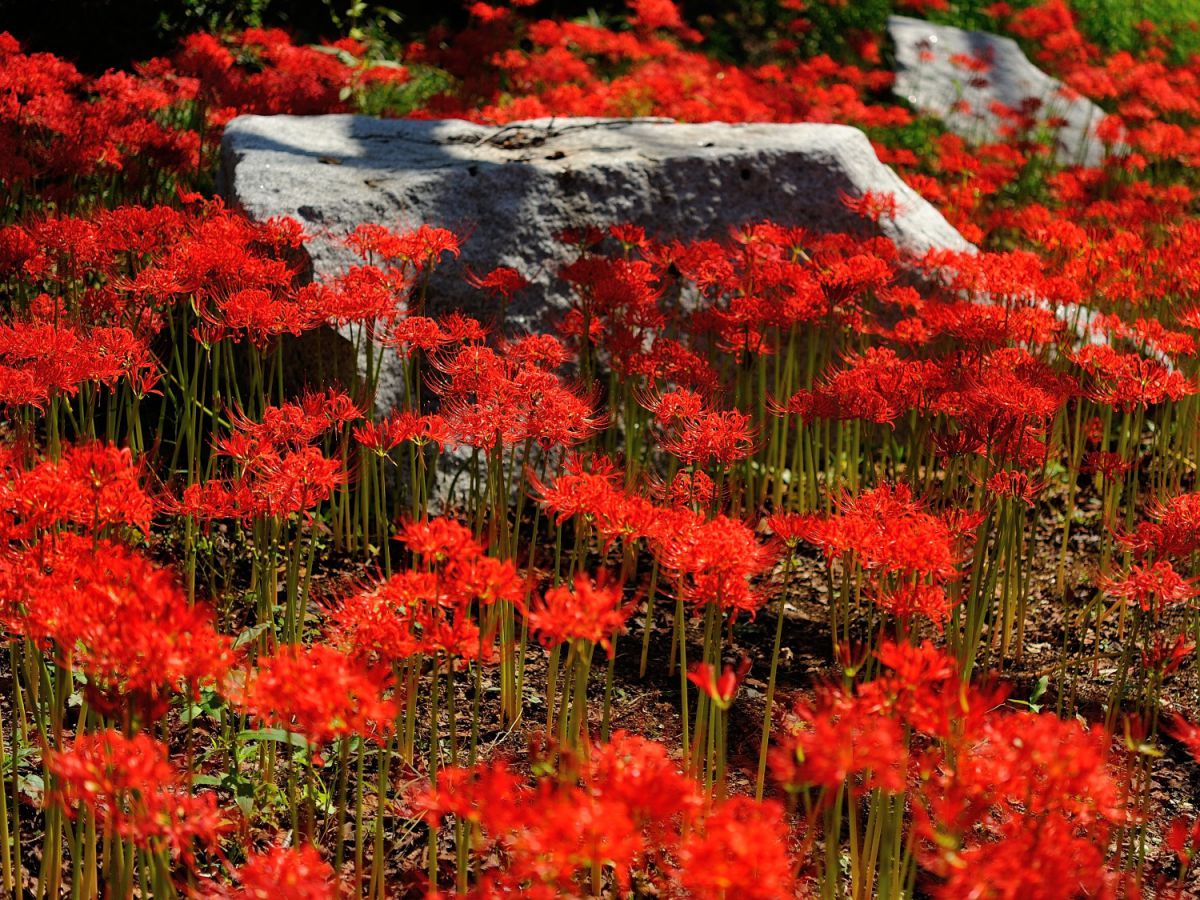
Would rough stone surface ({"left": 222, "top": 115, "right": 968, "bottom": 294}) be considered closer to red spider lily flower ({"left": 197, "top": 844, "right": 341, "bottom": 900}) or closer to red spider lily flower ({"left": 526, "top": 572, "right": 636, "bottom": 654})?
red spider lily flower ({"left": 526, "top": 572, "right": 636, "bottom": 654})

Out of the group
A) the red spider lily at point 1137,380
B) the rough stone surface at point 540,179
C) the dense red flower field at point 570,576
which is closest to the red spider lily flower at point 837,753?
the dense red flower field at point 570,576

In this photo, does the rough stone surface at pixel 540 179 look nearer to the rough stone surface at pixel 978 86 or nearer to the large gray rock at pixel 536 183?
the large gray rock at pixel 536 183

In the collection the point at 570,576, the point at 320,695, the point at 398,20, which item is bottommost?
the point at 570,576

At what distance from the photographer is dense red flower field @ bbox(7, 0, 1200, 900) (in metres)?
1.70

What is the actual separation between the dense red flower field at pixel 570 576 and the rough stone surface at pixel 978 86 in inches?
155

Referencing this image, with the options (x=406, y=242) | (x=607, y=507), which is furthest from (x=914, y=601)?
(x=406, y=242)

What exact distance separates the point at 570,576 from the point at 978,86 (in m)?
7.79

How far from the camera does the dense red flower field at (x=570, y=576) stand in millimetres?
1698

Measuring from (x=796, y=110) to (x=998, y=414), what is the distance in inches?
202

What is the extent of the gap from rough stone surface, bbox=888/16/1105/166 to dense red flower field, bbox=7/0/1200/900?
12.9ft

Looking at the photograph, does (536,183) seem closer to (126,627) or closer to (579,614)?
(579,614)

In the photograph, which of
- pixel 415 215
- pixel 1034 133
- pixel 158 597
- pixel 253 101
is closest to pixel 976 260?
pixel 415 215

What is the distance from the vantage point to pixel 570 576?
3.53 metres

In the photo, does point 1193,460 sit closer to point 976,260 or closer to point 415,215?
point 976,260
